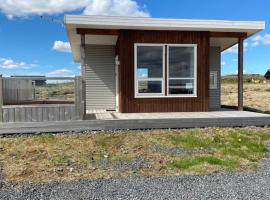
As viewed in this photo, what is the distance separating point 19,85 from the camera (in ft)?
28.0

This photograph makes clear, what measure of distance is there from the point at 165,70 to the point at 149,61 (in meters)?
0.59

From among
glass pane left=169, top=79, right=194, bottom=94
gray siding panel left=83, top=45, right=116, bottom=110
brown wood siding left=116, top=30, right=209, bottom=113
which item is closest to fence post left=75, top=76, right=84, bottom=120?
brown wood siding left=116, top=30, right=209, bottom=113

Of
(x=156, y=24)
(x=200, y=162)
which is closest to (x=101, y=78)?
(x=156, y=24)

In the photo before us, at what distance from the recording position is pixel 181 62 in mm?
10586

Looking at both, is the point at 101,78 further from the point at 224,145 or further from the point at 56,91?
the point at 224,145

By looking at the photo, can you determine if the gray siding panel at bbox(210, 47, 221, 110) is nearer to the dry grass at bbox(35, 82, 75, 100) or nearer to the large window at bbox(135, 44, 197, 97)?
the large window at bbox(135, 44, 197, 97)

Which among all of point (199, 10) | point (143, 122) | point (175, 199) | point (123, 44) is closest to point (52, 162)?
point (175, 199)

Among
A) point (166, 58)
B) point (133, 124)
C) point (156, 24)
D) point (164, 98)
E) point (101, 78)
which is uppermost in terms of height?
point (156, 24)

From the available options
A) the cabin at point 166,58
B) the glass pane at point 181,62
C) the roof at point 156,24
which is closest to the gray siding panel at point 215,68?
the cabin at point 166,58

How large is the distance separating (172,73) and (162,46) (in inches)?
36.2

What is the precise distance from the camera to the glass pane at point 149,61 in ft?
34.0

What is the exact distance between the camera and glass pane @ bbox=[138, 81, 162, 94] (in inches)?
410

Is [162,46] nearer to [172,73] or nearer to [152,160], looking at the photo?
[172,73]

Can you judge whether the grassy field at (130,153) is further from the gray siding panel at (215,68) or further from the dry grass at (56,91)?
the gray siding panel at (215,68)
